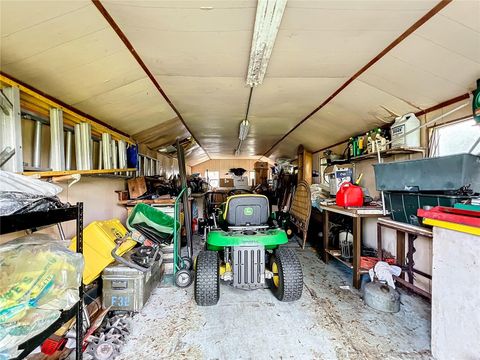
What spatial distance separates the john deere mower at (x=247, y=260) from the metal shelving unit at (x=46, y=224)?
3.54 feet

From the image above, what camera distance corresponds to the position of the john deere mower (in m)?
2.29

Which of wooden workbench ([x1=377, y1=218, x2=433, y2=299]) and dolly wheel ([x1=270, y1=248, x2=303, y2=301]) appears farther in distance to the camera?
dolly wheel ([x1=270, y1=248, x2=303, y2=301])

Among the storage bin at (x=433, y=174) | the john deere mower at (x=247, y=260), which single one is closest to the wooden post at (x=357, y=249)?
the storage bin at (x=433, y=174)

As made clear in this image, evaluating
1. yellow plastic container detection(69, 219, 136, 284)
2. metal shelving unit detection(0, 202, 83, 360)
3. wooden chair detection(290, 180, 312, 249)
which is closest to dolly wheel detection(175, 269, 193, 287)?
yellow plastic container detection(69, 219, 136, 284)

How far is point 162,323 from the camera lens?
6.79ft

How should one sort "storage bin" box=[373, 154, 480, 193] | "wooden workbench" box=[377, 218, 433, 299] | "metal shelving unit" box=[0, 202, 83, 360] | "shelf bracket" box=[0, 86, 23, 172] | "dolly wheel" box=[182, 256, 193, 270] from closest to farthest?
"metal shelving unit" box=[0, 202, 83, 360] < "shelf bracket" box=[0, 86, 23, 172] < "storage bin" box=[373, 154, 480, 193] < "wooden workbench" box=[377, 218, 433, 299] < "dolly wheel" box=[182, 256, 193, 270]

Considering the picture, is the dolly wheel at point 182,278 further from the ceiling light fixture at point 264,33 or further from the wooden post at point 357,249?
the ceiling light fixture at point 264,33

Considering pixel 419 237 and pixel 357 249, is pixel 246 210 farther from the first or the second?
pixel 419 237

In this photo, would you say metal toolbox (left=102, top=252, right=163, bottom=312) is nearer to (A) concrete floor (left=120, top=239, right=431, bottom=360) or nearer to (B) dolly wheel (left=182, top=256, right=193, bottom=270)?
(A) concrete floor (left=120, top=239, right=431, bottom=360)

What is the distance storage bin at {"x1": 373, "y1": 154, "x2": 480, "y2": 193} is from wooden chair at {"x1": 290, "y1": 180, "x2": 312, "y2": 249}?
1739 mm

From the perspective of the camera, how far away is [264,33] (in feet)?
5.68

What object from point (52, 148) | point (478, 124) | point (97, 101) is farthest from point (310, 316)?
point (97, 101)

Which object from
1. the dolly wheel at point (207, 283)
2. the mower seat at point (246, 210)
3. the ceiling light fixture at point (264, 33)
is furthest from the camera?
the mower seat at point (246, 210)

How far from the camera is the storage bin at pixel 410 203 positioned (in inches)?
75.3
